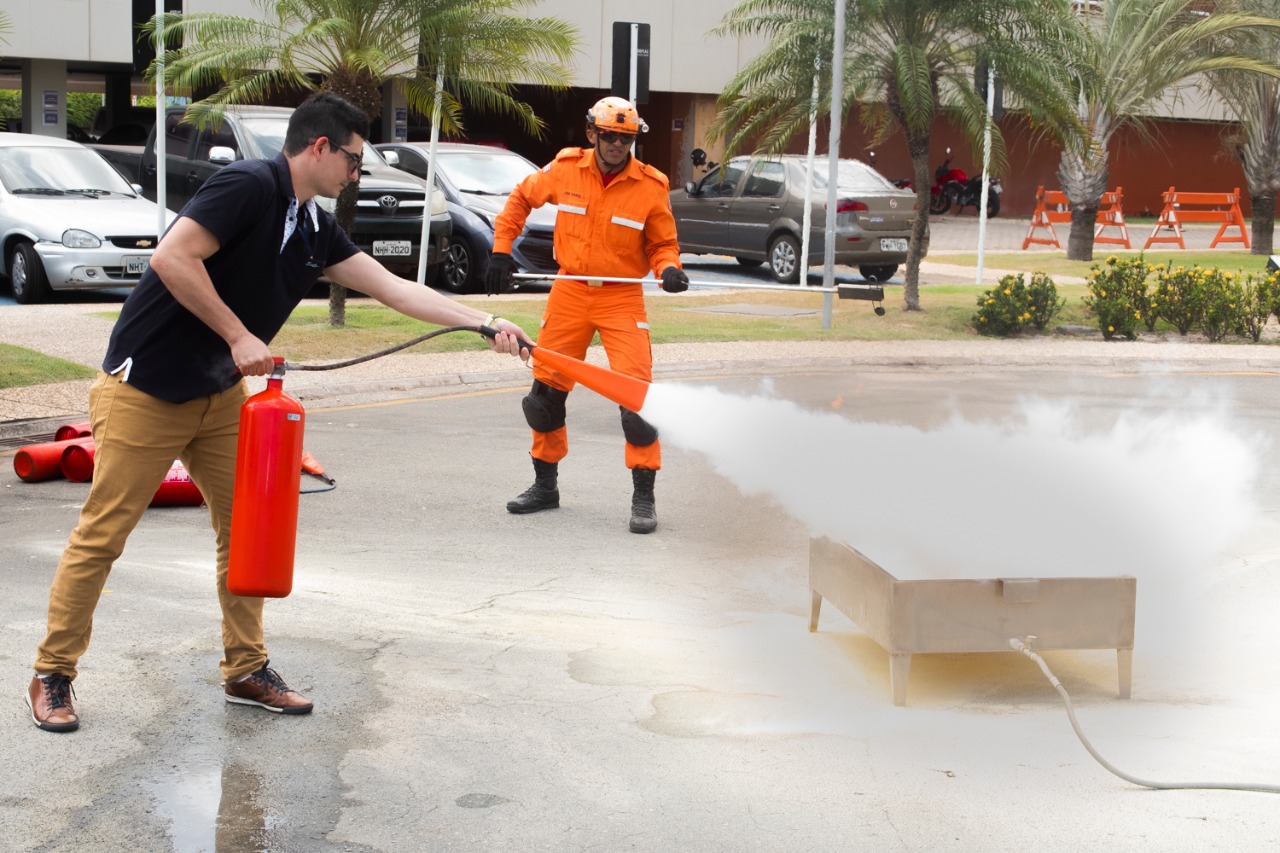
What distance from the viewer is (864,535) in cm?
621

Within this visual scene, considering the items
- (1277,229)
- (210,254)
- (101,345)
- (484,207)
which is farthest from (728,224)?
(1277,229)

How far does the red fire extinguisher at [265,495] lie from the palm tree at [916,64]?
12.9m

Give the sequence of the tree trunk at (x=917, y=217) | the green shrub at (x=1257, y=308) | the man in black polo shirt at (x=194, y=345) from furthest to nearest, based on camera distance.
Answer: the tree trunk at (x=917, y=217)
the green shrub at (x=1257, y=308)
the man in black polo shirt at (x=194, y=345)

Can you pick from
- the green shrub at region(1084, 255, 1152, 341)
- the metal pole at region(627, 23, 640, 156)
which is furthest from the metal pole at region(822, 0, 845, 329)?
the green shrub at region(1084, 255, 1152, 341)

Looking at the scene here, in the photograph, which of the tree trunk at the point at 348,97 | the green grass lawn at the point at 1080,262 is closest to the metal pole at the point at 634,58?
the tree trunk at the point at 348,97

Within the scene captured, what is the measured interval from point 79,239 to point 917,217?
9160 mm

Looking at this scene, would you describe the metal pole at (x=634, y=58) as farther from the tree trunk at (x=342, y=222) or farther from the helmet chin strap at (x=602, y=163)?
the helmet chin strap at (x=602, y=163)

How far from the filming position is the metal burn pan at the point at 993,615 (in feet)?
15.7

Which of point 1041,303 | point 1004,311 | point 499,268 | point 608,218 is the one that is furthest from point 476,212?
point 608,218

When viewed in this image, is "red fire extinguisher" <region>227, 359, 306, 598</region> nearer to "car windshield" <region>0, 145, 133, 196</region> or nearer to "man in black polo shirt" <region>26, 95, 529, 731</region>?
"man in black polo shirt" <region>26, 95, 529, 731</region>

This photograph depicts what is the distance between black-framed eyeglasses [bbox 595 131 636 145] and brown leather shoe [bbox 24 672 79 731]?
3.97 meters

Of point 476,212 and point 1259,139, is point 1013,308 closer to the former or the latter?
point 476,212

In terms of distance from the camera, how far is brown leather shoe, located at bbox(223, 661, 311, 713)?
4797 millimetres

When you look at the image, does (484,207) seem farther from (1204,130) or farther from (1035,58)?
(1204,130)
